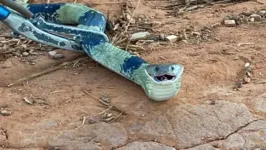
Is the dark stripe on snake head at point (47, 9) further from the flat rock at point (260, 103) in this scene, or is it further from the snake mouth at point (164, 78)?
the flat rock at point (260, 103)

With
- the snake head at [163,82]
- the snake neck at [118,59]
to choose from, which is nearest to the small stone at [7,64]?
the snake neck at [118,59]

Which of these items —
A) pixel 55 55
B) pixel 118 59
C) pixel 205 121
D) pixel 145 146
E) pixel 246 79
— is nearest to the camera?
pixel 145 146

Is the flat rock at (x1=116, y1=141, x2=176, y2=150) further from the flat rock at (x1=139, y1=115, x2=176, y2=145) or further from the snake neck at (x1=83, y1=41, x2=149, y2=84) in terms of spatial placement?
the snake neck at (x1=83, y1=41, x2=149, y2=84)

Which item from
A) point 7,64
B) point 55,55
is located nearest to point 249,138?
point 55,55

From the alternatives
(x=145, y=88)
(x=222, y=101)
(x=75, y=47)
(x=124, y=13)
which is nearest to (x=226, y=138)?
(x=222, y=101)

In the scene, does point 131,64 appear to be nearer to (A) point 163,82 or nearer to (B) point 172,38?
(A) point 163,82

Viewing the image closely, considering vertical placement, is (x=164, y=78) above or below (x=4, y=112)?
above

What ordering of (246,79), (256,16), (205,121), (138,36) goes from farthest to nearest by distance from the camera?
(256,16) < (138,36) < (246,79) < (205,121)
